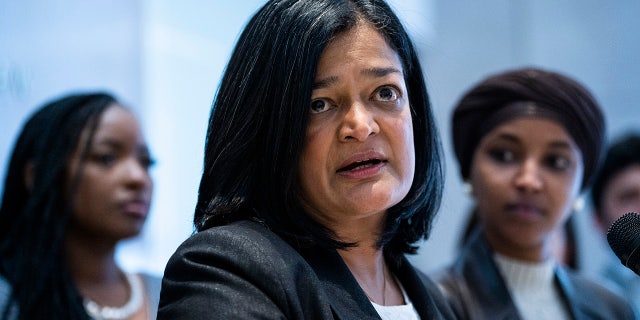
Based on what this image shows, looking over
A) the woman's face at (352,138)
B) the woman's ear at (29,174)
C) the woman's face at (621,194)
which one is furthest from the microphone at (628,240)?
the woman's face at (621,194)

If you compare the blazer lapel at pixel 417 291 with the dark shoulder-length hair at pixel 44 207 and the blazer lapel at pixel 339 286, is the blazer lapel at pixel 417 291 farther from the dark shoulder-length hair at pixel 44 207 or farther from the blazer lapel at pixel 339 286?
the dark shoulder-length hair at pixel 44 207

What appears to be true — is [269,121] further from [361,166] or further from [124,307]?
[124,307]

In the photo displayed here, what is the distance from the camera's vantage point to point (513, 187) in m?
2.59

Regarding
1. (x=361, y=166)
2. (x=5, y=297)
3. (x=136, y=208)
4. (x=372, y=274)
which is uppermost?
(x=361, y=166)

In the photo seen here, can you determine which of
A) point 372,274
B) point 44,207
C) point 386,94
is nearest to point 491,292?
point 372,274

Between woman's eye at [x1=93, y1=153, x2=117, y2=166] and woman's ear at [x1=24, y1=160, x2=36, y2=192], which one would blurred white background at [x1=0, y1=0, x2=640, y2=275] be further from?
woman's eye at [x1=93, y1=153, x2=117, y2=166]

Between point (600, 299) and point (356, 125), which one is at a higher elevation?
point (356, 125)

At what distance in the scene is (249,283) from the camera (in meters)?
1.40

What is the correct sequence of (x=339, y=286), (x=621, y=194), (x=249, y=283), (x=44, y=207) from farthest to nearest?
(x=621, y=194)
(x=44, y=207)
(x=339, y=286)
(x=249, y=283)

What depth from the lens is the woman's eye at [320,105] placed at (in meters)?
1.61

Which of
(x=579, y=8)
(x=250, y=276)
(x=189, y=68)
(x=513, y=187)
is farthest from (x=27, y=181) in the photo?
(x=579, y=8)

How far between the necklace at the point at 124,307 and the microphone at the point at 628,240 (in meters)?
1.62

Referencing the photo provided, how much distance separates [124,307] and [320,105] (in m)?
1.40

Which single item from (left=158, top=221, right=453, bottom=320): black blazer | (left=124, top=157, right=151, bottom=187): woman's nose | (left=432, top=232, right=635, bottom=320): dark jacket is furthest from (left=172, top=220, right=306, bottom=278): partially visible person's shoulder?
(left=124, top=157, right=151, bottom=187): woman's nose
